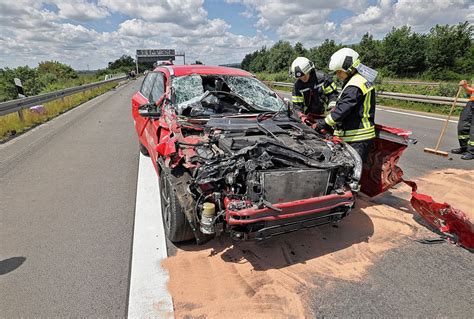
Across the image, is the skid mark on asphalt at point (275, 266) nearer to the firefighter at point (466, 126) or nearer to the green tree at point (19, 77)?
the firefighter at point (466, 126)

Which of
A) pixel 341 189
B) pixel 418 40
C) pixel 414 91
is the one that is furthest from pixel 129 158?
pixel 418 40

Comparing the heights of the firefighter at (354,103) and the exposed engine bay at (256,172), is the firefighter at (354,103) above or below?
above

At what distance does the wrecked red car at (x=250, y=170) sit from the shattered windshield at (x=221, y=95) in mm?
21

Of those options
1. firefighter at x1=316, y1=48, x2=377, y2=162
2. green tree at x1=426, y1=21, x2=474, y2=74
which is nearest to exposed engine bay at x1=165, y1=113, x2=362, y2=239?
firefighter at x1=316, y1=48, x2=377, y2=162

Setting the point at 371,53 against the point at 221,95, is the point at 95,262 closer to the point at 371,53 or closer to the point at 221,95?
the point at 221,95

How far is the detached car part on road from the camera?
2.54 meters

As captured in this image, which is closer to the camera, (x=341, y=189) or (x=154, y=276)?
(x=154, y=276)

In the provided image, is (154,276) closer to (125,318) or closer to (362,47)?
(125,318)

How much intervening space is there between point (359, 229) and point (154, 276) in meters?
2.32

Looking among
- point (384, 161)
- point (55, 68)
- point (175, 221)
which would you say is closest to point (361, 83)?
point (384, 161)

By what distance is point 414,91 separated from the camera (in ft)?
50.0

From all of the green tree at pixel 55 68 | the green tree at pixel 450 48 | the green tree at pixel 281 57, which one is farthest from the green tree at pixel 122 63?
the green tree at pixel 450 48

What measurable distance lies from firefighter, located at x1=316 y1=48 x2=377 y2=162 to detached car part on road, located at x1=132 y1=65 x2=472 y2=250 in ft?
0.83

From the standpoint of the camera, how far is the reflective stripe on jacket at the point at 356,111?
3.52 metres
